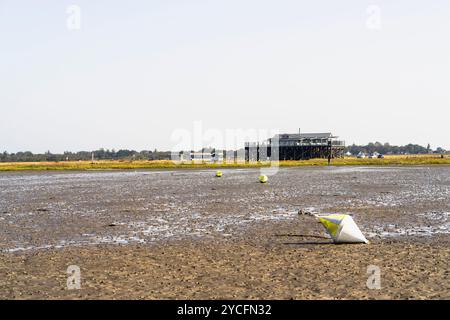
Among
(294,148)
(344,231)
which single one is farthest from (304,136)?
(344,231)

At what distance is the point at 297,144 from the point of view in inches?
4242

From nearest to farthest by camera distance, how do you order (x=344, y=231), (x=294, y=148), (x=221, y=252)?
1. (x=221, y=252)
2. (x=344, y=231)
3. (x=294, y=148)

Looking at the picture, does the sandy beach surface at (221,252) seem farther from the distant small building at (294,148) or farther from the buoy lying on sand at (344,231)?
the distant small building at (294,148)

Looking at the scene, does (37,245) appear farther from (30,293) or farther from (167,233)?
(30,293)

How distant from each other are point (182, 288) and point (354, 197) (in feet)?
56.6

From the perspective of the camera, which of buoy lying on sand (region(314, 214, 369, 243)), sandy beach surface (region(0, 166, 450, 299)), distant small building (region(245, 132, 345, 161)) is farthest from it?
distant small building (region(245, 132, 345, 161))

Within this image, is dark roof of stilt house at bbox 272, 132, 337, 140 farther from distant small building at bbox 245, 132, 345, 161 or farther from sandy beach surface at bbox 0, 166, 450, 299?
sandy beach surface at bbox 0, 166, 450, 299

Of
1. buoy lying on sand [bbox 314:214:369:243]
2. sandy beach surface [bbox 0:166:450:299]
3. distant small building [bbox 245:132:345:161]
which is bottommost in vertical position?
sandy beach surface [bbox 0:166:450:299]

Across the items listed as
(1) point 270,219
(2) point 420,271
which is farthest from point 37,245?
(2) point 420,271

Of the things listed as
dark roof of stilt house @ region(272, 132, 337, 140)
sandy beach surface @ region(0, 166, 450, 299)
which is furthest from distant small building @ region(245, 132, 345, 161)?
sandy beach surface @ region(0, 166, 450, 299)

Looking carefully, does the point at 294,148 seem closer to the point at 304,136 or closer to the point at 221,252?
the point at 304,136

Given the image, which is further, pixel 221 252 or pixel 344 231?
pixel 344 231

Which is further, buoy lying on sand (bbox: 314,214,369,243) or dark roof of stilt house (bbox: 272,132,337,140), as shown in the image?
dark roof of stilt house (bbox: 272,132,337,140)

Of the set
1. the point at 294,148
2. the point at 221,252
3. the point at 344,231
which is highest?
the point at 294,148
